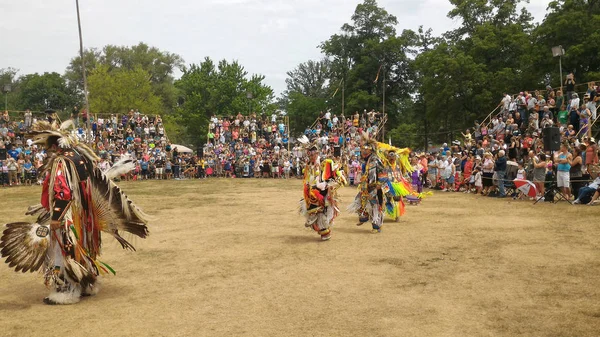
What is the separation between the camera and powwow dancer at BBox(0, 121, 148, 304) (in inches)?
221

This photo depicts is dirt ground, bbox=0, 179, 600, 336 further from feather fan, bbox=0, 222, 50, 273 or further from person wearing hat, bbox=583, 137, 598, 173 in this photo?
person wearing hat, bbox=583, 137, 598, 173

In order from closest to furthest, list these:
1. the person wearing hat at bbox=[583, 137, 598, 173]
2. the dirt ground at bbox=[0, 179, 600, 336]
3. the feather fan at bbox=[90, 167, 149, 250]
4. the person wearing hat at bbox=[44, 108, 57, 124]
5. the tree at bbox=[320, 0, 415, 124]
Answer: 1. the dirt ground at bbox=[0, 179, 600, 336]
2. the feather fan at bbox=[90, 167, 149, 250]
3. the person wearing hat at bbox=[44, 108, 57, 124]
4. the person wearing hat at bbox=[583, 137, 598, 173]
5. the tree at bbox=[320, 0, 415, 124]

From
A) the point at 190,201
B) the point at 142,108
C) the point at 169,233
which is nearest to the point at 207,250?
the point at 169,233

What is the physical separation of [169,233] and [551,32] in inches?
1102

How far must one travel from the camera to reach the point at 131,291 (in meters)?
6.07

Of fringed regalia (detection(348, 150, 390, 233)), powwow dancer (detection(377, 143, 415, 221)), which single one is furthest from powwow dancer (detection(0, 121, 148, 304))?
powwow dancer (detection(377, 143, 415, 221))

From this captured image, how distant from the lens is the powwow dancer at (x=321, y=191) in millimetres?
8906

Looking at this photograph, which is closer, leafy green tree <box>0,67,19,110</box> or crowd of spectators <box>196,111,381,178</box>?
crowd of spectators <box>196,111,381,178</box>

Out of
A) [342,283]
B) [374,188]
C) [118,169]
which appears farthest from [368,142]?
[118,169]

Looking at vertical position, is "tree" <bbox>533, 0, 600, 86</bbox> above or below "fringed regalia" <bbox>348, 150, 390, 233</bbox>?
above

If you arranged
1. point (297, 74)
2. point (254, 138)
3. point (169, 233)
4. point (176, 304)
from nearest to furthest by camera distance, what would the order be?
point (176, 304)
point (169, 233)
point (254, 138)
point (297, 74)

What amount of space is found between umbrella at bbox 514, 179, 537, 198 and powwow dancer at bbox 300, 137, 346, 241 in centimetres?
772

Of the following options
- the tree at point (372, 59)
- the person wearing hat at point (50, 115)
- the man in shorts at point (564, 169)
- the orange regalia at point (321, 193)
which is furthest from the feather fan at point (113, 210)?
the tree at point (372, 59)

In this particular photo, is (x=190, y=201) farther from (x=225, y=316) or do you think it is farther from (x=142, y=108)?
(x=142, y=108)
